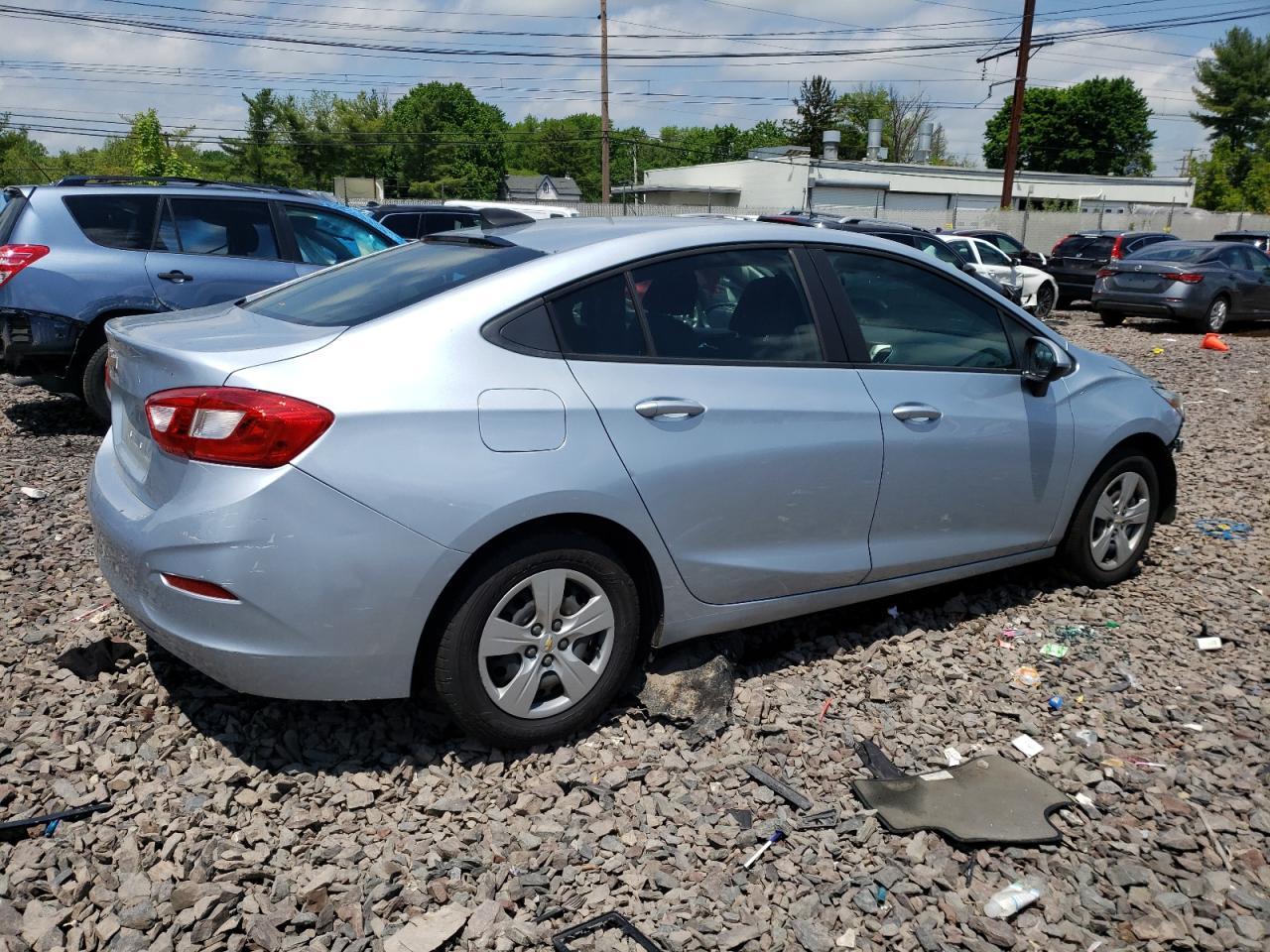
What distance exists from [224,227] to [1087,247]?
60.8ft

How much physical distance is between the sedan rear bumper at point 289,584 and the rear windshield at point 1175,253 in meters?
17.7

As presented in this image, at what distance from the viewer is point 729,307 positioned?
368cm

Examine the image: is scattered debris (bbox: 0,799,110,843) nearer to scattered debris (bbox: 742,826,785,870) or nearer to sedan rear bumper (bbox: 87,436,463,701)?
sedan rear bumper (bbox: 87,436,463,701)

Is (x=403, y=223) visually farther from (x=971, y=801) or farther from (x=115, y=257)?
(x=971, y=801)

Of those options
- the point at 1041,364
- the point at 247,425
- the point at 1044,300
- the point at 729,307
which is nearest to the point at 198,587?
the point at 247,425

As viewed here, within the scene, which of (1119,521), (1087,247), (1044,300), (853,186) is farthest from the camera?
(853,186)

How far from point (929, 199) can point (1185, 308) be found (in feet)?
148

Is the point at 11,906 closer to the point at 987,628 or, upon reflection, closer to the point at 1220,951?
the point at 1220,951

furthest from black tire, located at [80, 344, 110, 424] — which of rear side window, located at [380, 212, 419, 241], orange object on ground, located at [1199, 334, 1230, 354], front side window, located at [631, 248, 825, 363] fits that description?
orange object on ground, located at [1199, 334, 1230, 354]

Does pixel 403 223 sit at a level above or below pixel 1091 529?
above

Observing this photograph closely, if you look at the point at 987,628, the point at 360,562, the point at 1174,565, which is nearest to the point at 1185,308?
the point at 1174,565

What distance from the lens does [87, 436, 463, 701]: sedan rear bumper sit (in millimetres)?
2783

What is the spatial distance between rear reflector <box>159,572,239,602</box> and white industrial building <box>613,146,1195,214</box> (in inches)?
1844

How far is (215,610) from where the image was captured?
9.35ft
